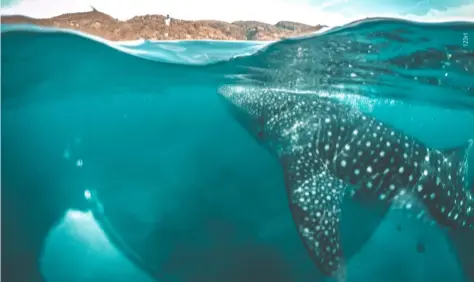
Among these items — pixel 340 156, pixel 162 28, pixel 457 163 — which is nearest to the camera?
pixel 162 28

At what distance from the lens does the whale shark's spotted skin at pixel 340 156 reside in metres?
4.66

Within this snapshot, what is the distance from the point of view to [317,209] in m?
4.45

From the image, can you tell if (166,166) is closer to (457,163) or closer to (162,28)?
(162,28)

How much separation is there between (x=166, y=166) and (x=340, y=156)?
6.24 feet

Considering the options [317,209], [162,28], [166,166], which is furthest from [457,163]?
[162,28]

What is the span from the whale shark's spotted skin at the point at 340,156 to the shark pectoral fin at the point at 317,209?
0.01 meters

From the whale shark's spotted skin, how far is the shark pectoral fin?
0.01 metres

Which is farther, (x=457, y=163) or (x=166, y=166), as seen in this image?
(x=457, y=163)

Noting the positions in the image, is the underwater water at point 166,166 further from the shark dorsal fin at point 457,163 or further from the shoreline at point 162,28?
the shark dorsal fin at point 457,163

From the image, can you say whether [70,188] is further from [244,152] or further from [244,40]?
[244,40]

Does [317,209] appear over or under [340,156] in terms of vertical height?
under

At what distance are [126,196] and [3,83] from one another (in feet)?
5.02

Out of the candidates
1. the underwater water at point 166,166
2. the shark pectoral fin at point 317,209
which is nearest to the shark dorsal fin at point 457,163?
the underwater water at point 166,166

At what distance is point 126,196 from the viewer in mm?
4215
